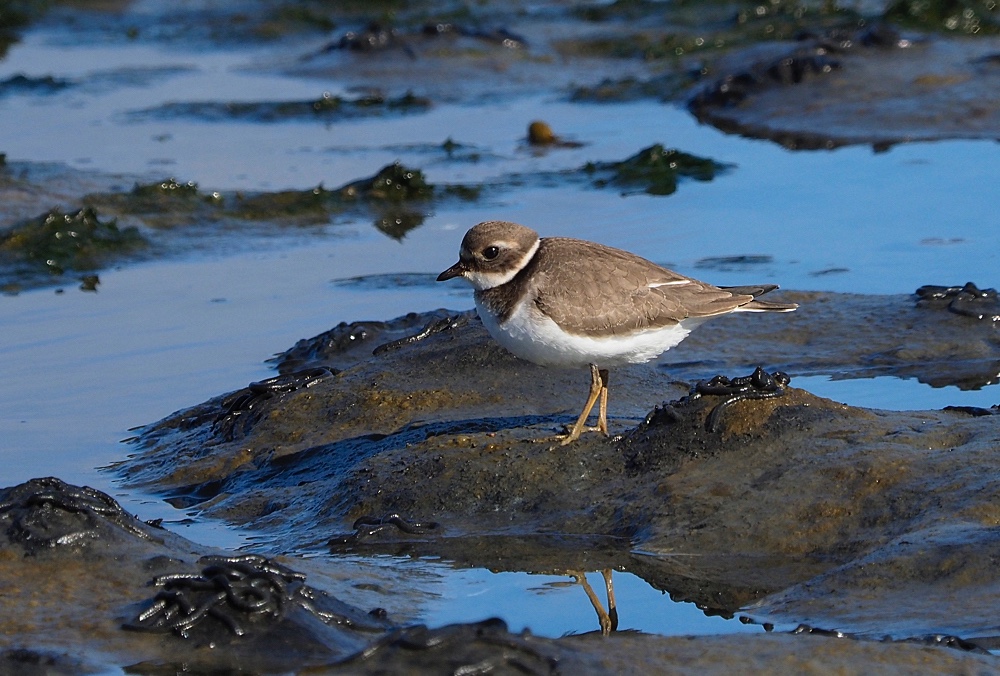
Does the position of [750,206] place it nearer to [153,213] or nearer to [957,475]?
[153,213]

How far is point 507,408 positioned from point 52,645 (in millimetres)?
3306

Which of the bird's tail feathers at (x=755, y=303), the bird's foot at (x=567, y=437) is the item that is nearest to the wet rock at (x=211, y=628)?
the bird's foot at (x=567, y=437)

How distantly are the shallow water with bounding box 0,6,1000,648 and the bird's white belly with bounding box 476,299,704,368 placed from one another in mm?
1142

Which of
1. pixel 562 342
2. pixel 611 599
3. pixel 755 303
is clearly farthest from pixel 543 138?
pixel 611 599

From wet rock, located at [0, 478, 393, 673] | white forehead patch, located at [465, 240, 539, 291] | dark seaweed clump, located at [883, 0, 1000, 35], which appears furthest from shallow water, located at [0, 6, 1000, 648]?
dark seaweed clump, located at [883, 0, 1000, 35]

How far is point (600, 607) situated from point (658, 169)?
8.45m

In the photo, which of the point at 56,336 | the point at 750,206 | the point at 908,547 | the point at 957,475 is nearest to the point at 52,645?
the point at 908,547

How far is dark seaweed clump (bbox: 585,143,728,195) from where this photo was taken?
13.8 metres

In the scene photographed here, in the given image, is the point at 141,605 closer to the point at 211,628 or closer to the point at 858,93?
the point at 211,628

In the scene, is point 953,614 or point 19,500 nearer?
point 953,614

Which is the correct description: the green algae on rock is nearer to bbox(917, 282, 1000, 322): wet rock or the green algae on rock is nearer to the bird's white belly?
bbox(917, 282, 1000, 322): wet rock

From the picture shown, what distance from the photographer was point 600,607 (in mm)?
6000

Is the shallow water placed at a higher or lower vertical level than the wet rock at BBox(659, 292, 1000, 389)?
higher

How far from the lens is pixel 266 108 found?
1786cm
